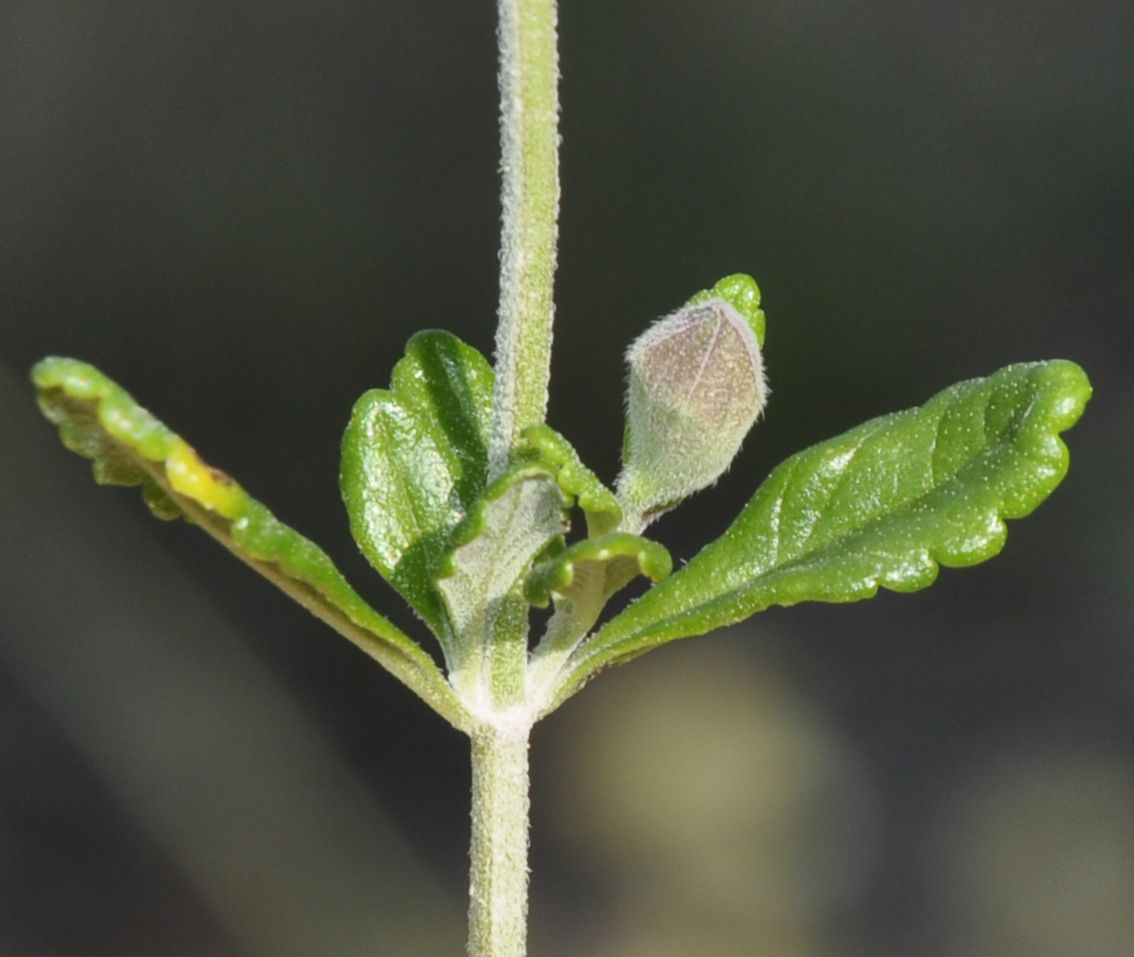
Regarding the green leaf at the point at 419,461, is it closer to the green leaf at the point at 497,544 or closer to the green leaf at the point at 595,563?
the green leaf at the point at 497,544

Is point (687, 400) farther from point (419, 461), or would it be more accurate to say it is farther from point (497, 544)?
point (419, 461)

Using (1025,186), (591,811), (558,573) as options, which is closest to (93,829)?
(591,811)

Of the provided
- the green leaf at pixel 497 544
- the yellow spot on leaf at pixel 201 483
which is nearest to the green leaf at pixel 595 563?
the green leaf at pixel 497 544

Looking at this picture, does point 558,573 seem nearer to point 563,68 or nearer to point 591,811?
point 591,811

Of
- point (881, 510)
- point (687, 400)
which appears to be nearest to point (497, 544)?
point (687, 400)

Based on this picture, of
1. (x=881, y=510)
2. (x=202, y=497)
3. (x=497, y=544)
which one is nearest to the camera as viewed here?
(x=202, y=497)
